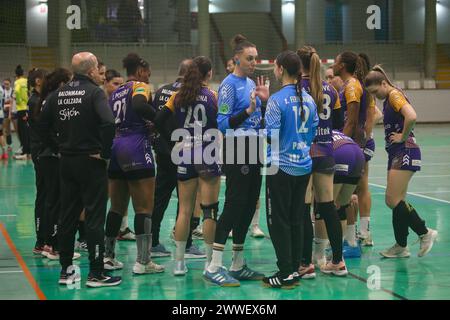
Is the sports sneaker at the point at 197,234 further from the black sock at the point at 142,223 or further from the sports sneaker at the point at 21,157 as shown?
the sports sneaker at the point at 21,157

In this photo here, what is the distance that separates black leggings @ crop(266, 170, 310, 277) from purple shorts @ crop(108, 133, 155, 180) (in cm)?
121

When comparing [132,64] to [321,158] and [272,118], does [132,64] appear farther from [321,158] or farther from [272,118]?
[321,158]

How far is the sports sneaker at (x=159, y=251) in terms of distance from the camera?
26.6 feet

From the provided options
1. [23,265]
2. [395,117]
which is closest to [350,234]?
[395,117]

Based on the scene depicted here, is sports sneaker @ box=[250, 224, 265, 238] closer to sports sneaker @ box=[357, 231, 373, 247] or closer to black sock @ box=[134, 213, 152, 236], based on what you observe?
sports sneaker @ box=[357, 231, 373, 247]

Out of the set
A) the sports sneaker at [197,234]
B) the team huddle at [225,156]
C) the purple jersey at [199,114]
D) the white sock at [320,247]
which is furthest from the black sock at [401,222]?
the sports sneaker at [197,234]

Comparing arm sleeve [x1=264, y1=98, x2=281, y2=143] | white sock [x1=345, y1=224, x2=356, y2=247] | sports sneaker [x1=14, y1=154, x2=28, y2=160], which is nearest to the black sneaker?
arm sleeve [x1=264, y1=98, x2=281, y2=143]

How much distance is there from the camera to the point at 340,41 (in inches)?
1225

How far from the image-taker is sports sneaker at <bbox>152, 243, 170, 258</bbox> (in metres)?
8.10

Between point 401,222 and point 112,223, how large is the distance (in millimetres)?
2941

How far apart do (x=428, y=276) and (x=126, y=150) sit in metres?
3.01

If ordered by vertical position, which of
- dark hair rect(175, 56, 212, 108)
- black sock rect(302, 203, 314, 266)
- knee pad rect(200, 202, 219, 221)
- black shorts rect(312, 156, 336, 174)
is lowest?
black sock rect(302, 203, 314, 266)

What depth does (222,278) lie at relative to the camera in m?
6.78

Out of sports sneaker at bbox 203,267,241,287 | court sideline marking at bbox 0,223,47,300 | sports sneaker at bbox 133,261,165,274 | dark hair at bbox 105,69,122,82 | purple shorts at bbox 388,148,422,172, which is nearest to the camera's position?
court sideline marking at bbox 0,223,47,300
